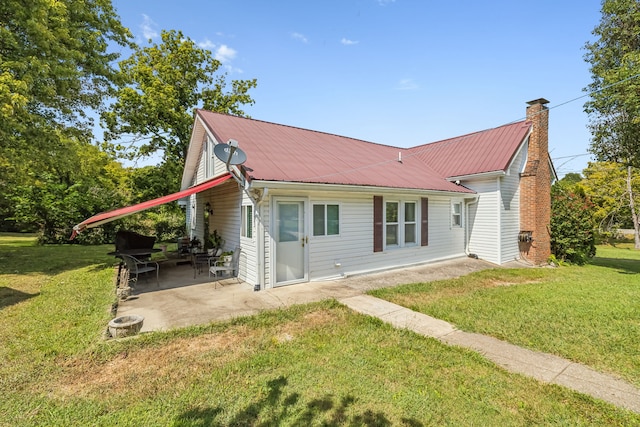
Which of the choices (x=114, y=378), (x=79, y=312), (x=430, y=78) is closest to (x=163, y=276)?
(x=79, y=312)

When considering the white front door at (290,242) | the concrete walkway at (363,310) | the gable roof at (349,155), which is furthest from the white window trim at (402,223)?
the white front door at (290,242)

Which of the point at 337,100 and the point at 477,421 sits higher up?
the point at 337,100

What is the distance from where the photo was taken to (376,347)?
181 inches

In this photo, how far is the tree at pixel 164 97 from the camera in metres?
18.7

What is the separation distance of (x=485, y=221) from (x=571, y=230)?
13.3 feet

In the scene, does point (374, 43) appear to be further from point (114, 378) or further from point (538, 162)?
point (114, 378)

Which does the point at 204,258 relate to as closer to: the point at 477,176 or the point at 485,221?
the point at 485,221

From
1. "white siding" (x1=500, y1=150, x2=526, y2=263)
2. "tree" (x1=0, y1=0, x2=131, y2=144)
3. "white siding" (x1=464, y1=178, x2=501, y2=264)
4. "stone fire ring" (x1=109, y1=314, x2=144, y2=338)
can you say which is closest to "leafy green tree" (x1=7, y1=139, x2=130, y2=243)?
"tree" (x1=0, y1=0, x2=131, y2=144)

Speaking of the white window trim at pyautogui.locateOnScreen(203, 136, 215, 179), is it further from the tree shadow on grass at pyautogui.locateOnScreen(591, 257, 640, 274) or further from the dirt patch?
the tree shadow on grass at pyautogui.locateOnScreen(591, 257, 640, 274)

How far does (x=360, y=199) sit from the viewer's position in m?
9.77

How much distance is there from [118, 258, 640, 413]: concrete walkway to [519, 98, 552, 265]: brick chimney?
175 inches

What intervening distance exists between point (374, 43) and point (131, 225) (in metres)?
19.8

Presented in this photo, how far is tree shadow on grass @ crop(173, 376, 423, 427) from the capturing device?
116 inches

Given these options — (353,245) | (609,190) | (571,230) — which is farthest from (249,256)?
(609,190)
